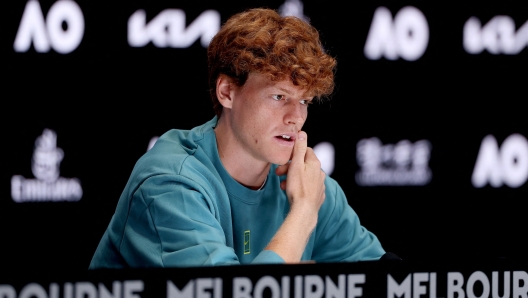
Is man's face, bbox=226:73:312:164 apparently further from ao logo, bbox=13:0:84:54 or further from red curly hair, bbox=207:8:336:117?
ao logo, bbox=13:0:84:54

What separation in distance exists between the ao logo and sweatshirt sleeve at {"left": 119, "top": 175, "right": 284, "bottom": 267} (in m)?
1.06

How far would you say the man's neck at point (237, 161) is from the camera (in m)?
1.80

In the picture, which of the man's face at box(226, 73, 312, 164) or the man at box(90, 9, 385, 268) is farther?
the man's face at box(226, 73, 312, 164)

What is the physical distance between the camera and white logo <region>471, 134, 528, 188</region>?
314 cm

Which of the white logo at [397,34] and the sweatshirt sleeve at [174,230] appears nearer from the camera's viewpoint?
the sweatshirt sleeve at [174,230]

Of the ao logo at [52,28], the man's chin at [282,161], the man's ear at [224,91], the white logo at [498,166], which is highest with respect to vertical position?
the ao logo at [52,28]

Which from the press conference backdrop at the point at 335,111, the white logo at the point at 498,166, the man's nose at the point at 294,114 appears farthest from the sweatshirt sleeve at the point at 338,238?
the white logo at the point at 498,166

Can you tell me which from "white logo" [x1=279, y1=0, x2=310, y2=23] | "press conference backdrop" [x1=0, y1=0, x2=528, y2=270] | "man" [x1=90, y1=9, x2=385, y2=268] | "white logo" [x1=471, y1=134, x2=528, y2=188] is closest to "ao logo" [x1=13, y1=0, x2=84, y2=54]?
"press conference backdrop" [x1=0, y1=0, x2=528, y2=270]

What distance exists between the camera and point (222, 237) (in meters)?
1.57

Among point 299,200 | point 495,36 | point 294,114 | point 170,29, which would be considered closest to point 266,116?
point 294,114

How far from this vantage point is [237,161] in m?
1.80

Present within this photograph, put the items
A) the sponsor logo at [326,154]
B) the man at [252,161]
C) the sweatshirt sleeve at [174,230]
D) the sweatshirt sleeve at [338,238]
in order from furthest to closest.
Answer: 1. the sponsor logo at [326,154]
2. the sweatshirt sleeve at [338,238]
3. the man at [252,161]
4. the sweatshirt sleeve at [174,230]

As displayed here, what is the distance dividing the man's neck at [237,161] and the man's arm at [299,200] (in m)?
0.06

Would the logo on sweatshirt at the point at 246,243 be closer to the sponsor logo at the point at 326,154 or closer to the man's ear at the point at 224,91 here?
the man's ear at the point at 224,91
